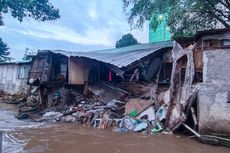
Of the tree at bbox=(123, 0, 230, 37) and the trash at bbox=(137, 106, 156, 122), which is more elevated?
the tree at bbox=(123, 0, 230, 37)

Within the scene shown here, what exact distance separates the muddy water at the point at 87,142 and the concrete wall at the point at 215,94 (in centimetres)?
87

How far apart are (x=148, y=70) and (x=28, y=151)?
8528 mm

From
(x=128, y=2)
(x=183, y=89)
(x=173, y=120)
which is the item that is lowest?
(x=173, y=120)

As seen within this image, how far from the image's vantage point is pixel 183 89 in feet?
33.2

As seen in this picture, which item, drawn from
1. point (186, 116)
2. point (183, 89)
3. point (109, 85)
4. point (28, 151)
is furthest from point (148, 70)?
point (28, 151)

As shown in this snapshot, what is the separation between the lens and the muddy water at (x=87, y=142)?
7486 mm

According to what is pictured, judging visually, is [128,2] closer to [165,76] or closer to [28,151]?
[165,76]

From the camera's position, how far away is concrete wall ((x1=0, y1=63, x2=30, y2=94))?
904 inches

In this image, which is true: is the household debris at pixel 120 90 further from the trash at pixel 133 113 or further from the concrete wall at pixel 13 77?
the concrete wall at pixel 13 77

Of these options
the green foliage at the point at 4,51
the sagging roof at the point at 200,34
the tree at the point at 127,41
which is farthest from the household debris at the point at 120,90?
the green foliage at the point at 4,51

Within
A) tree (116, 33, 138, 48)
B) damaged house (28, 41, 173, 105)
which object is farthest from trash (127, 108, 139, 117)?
tree (116, 33, 138, 48)

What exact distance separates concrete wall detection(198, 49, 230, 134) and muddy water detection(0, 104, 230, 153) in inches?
34.2

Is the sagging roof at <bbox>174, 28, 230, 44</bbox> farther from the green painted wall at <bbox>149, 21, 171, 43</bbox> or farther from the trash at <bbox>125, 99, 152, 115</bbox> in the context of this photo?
the green painted wall at <bbox>149, 21, 171, 43</bbox>

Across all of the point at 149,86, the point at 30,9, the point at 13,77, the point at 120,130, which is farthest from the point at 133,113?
the point at 13,77
